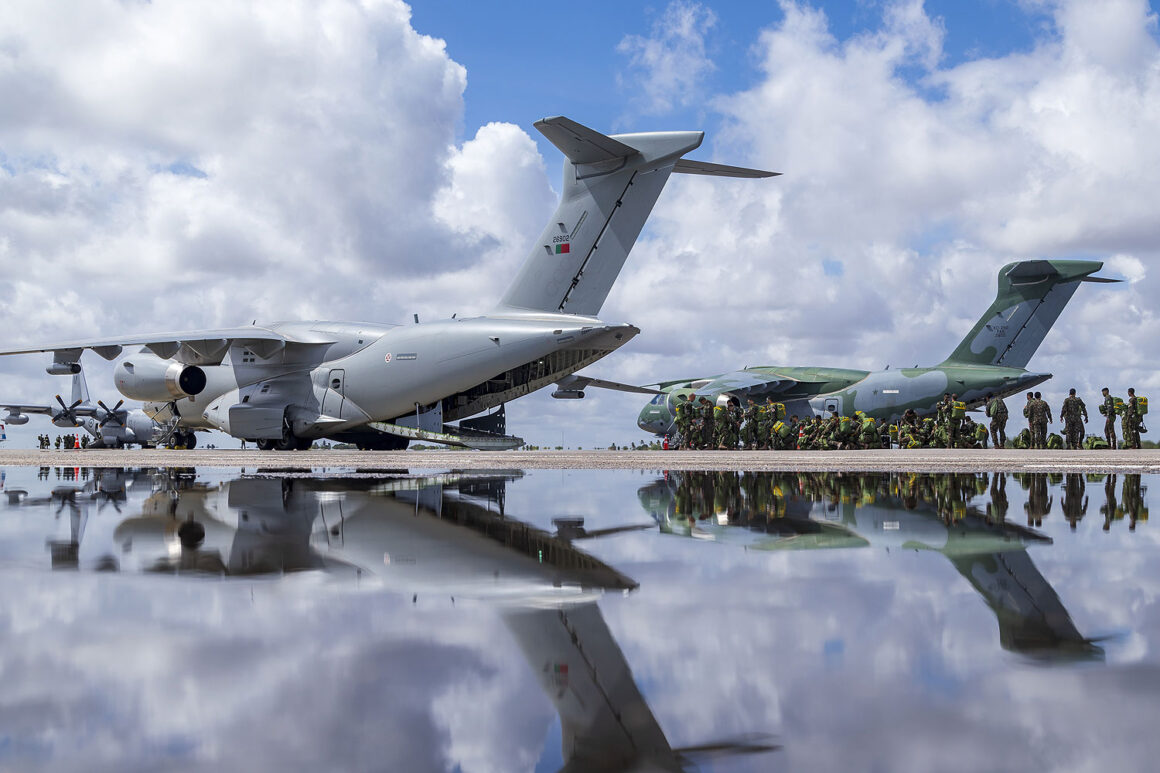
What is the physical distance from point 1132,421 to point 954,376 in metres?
6.71

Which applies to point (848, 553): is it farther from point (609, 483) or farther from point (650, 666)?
point (609, 483)

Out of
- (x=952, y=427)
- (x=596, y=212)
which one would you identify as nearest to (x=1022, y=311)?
(x=952, y=427)

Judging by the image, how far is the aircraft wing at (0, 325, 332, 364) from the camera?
1997 centimetres

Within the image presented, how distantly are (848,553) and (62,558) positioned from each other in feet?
12.3

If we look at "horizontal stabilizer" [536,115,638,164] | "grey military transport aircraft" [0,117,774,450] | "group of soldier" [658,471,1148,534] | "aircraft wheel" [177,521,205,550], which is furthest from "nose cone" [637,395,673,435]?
"aircraft wheel" [177,521,205,550]

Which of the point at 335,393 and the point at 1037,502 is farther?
the point at 335,393

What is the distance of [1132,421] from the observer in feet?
74.0

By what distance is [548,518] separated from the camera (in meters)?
5.86

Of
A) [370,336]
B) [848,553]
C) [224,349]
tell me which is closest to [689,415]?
[370,336]

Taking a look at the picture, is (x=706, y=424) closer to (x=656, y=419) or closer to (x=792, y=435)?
(x=792, y=435)

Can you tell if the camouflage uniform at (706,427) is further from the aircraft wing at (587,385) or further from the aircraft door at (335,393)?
the aircraft door at (335,393)

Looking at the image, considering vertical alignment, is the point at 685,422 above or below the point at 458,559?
above

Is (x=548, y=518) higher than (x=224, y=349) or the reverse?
the reverse

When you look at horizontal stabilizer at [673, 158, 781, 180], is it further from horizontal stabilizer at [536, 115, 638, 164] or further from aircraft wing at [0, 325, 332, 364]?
aircraft wing at [0, 325, 332, 364]
